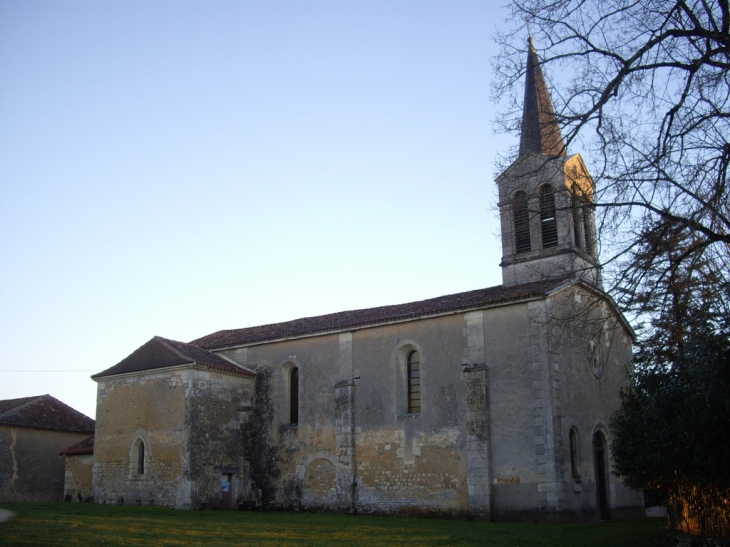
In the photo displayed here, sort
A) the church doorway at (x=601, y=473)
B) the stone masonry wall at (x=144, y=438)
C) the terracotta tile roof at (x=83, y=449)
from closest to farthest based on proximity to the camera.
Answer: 1. the church doorway at (x=601, y=473)
2. the stone masonry wall at (x=144, y=438)
3. the terracotta tile roof at (x=83, y=449)

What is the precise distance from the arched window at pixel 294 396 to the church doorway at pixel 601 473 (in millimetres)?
10835

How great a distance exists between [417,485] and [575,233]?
10.7m

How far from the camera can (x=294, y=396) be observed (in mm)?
27156

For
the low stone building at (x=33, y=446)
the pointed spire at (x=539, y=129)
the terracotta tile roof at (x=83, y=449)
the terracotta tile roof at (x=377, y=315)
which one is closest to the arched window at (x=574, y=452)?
the terracotta tile roof at (x=377, y=315)

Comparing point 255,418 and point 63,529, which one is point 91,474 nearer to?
point 255,418

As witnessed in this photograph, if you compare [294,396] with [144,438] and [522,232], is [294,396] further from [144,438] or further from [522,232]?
[522,232]

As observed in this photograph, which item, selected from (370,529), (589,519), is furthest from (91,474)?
(589,519)

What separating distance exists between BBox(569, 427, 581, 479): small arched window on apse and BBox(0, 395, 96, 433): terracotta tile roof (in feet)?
82.5

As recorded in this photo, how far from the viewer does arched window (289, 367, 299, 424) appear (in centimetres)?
2678

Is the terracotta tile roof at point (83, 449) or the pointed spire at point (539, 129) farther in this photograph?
the terracotta tile roof at point (83, 449)

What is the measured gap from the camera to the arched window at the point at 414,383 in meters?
23.7

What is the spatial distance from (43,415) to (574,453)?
2652 centimetres

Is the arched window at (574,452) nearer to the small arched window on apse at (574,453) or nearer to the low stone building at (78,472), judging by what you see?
the small arched window on apse at (574,453)

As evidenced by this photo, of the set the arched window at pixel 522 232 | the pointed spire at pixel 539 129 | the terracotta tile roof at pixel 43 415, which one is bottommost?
the terracotta tile roof at pixel 43 415
